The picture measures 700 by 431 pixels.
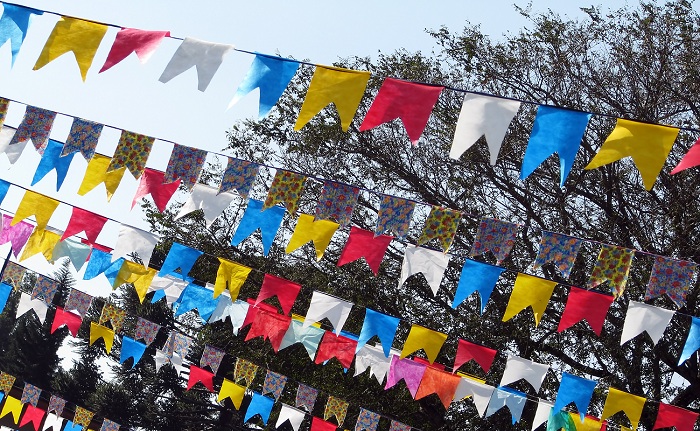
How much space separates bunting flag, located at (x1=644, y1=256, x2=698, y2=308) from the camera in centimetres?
675

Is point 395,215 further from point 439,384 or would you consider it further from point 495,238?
point 439,384

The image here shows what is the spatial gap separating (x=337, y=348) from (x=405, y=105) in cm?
391

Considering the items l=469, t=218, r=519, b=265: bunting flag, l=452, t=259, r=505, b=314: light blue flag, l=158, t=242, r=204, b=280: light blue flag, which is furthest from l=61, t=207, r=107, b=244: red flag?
l=469, t=218, r=519, b=265: bunting flag

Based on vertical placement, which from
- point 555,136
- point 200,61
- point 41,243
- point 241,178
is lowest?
point 41,243

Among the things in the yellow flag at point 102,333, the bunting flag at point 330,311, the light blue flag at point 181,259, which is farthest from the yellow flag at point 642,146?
the yellow flag at point 102,333

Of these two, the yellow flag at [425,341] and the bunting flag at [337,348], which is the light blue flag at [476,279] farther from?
the bunting flag at [337,348]

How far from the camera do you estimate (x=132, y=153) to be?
786 cm

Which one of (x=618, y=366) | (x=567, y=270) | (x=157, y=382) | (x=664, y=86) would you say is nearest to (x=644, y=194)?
(x=664, y=86)

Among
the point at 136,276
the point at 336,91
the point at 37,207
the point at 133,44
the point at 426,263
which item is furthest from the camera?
the point at 136,276

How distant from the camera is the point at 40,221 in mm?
8672

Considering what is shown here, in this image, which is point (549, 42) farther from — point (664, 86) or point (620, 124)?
point (620, 124)

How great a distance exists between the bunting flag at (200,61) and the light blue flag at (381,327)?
125 inches

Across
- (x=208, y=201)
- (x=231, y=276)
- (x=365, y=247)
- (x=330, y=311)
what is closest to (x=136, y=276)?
(x=231, y=276)

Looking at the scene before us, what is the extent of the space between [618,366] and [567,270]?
555 centimetres
